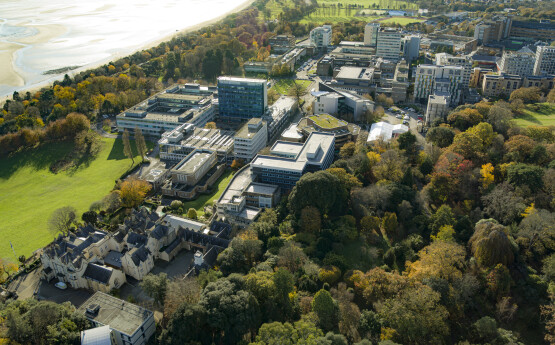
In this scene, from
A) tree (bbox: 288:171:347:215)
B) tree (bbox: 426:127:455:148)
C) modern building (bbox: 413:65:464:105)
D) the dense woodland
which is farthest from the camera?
modern building (bbox: 413:65:464:105)

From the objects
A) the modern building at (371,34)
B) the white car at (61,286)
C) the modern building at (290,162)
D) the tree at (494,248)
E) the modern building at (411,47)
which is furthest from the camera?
the modern building at (371,34)

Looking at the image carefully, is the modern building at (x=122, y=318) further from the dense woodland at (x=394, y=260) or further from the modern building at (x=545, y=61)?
the modern building at (x=545, y=61)

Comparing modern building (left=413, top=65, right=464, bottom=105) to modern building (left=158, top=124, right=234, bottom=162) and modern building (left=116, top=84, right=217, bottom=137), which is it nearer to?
modern building (left=158, top=124, right=234, bottom=162)

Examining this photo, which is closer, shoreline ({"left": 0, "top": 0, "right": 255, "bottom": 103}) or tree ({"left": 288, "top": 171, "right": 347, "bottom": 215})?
tree ({"left": 288, "top": 171, "right": 347, "bottom": 215})

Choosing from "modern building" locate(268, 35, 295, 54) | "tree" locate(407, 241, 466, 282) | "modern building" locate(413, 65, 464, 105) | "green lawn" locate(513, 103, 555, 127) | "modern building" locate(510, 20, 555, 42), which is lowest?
"tree" locate(407, 241, 466, 282)

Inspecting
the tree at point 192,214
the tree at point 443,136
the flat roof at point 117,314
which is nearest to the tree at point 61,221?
the tree at point 192,214

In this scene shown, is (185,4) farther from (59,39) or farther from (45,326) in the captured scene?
(45,326)

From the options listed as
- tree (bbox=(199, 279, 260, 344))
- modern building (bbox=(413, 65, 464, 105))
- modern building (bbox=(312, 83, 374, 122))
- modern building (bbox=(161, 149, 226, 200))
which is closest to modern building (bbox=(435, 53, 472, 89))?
modern building (bbox=(413, 65, 464, 105))

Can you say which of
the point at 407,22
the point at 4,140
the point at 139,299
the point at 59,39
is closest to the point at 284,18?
the point at 407,22
